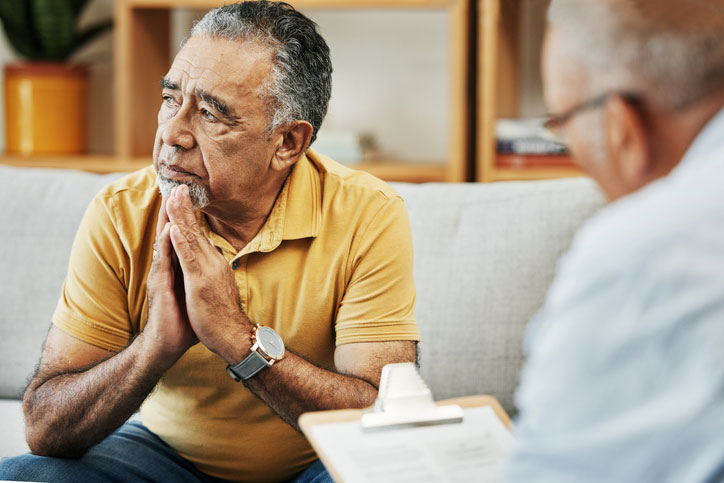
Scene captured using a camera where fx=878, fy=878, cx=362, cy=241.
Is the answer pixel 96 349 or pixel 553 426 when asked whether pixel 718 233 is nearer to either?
pixel 553 426

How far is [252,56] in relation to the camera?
1.41 metres

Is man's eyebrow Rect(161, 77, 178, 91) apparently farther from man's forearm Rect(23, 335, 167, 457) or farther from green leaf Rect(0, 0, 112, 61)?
green leaf Rect(0, 0, 112, 61)

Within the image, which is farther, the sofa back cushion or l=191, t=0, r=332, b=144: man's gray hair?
the sofa back cushion

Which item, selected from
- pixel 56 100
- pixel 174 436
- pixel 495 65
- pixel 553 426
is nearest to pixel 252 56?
pixel 174 436

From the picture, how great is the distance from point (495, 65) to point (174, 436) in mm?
1359

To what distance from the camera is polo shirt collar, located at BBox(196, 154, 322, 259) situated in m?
1.46

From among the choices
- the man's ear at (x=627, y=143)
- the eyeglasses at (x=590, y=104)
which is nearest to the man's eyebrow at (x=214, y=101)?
the eyeglasses at (x=590, y=104)

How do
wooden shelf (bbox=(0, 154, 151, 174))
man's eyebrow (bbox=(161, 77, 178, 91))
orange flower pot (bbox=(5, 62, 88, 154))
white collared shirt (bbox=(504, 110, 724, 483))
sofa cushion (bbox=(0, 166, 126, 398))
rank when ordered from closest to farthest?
white collared shirt (bbox=(504, 110, 724, 483))
man's eyebrow (bbox=(161, 77, 178, 91))
sofa cushion (bbox=(0, 166, 126, 398))
wooden shelf (bbox=(0, 154, 151, 174))
orange flower pot (bbox=(5, 62, 88, 154))

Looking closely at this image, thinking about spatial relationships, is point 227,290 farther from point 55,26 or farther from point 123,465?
point 55,26

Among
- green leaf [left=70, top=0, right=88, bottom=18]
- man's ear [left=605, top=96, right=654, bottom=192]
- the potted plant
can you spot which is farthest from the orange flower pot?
man's ear [left=605, top=96, right=654, bottom=192]

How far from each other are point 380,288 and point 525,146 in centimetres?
110

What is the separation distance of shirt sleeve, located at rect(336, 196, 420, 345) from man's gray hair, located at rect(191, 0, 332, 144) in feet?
0.77

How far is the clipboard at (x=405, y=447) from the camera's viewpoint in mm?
902

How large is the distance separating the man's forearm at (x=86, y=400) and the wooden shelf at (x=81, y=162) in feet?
4.09
